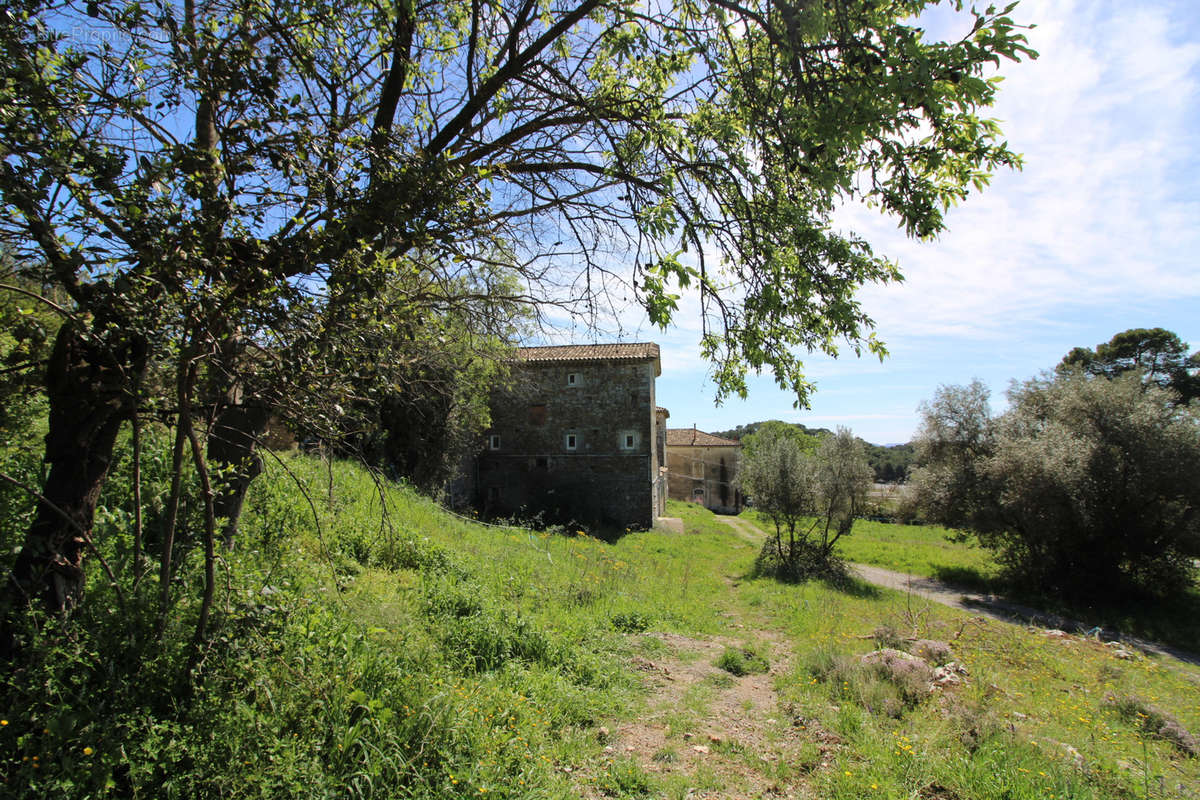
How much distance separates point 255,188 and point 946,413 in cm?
2381

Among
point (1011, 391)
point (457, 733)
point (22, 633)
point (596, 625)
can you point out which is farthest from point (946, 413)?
point (22, 633)

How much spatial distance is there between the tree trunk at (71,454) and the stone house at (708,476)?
1583 inches

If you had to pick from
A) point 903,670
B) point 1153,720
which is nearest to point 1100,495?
point 1153,720

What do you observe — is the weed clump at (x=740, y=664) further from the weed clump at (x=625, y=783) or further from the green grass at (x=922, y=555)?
the green grass at (x=922, y=555)

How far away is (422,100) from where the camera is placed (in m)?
5.68

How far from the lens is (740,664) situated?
675 centimetres

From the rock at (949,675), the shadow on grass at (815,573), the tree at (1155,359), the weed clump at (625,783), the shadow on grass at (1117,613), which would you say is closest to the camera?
the weed clump at (625,783)

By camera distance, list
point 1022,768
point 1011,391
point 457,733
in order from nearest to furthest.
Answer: point 457,733 → point 1022,768 → point 1011,391

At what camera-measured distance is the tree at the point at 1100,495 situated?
15.6m

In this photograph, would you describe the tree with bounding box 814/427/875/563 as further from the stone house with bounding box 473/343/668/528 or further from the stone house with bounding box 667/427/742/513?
the stone house with bounding box 667/427/742/513

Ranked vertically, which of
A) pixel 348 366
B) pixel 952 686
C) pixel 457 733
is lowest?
pixel 952 686

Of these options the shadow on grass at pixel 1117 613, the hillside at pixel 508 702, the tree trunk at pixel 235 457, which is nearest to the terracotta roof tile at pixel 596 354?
the shadow on grass at pixel 1117 613

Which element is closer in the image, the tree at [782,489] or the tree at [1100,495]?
the tree at [1100,495]

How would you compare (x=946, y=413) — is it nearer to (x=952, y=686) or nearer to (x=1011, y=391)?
(x=1011, y=391)
